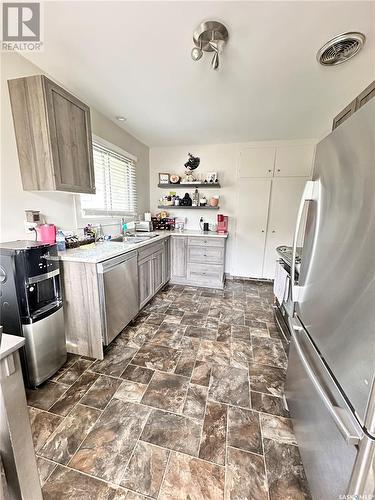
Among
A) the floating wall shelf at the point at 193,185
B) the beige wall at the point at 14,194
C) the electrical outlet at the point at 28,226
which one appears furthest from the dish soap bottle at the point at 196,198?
the electrical outlet at the point at 28,226

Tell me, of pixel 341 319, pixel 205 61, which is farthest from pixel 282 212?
pixel 341 319

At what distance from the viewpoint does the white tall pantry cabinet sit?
3520 mm

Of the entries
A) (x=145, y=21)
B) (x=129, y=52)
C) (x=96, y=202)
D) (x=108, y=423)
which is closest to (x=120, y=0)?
(x=145, y=21)

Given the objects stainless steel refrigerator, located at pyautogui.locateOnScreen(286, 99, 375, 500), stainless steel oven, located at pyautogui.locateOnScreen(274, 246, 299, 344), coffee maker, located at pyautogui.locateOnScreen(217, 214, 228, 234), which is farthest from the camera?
coffee maker, located at pyautogui.locateOnScreen(217, 214, 228, 234)

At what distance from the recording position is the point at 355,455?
0.66 metres

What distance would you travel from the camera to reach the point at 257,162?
12.0 feet

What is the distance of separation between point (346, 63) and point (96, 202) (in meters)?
2.86

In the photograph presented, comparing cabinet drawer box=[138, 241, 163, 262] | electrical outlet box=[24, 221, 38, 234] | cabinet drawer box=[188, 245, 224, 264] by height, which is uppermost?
electrical outlet box=[24, 221, 38, 234]

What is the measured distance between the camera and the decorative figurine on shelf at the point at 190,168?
3.69 m

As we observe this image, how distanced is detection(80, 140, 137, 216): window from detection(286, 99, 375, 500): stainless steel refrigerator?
2444 millimetres

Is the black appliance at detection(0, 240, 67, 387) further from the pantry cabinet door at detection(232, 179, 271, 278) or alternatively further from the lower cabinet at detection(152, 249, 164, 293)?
the pantry cabinet door at detection(232, 179, 271, 278)

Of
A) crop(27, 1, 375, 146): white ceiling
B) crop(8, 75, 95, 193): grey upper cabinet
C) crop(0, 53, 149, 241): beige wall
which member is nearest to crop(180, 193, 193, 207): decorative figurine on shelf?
crop(27, 1, 375, 146): white ceiling

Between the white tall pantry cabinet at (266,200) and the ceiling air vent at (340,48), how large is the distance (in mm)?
1969

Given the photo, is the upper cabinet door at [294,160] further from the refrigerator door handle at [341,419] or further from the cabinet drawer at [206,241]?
the refrigerator door handle at [341,419]
